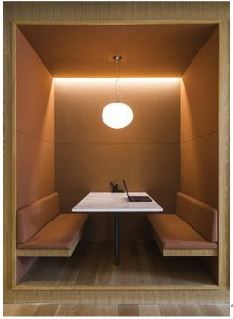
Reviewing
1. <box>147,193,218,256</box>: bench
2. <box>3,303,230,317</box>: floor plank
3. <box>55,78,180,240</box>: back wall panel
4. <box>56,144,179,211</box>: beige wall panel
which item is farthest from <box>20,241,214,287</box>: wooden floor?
<box>56,144,179,211</box>: beige wall panel

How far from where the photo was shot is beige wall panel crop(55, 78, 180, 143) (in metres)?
4.08

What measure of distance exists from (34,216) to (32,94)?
1238mm

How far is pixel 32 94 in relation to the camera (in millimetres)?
3027

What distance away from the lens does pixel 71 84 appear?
13.4ft

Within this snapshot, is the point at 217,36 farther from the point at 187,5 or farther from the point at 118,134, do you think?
the point at 118,134

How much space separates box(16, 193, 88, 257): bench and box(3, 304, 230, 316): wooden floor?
0.42 metres

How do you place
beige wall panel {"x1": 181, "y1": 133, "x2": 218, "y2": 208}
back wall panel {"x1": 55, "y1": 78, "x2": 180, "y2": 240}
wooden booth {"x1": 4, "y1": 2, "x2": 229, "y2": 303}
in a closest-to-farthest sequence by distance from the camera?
wooden booth {"x1": 4, "y1": 2, "x2": 229, "y2": 303}
beige wall panel {"x1": 181, "y1": 133, "x2": 218, "y2": 208}
back wall panel {"x1": 55, "y1": 78, "x2": 180, "y2": 240}

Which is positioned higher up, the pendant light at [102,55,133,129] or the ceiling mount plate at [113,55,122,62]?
the ceiling mount plate at [113,55,122,62]

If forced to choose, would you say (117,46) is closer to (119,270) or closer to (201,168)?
(201,168)

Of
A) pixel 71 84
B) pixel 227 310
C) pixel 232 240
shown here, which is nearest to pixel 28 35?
pixel 71 84

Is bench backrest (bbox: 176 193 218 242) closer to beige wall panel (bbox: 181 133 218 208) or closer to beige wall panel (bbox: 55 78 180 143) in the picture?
beige wall panel (bbox: 181 133 218 208)

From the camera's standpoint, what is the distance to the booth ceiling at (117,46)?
258 centimetres

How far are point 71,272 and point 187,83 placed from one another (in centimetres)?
259

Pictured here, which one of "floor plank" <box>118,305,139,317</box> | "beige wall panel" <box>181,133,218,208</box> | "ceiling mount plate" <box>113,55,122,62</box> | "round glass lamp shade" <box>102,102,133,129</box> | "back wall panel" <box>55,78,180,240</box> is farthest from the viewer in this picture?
"back wall panel" <box>55,78,180,240</box>
